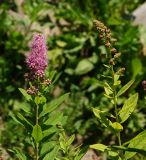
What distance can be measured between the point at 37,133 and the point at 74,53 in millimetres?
4006

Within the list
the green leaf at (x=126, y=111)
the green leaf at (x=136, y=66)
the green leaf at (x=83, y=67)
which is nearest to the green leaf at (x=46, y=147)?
the green leaf at (x=126, y=111)

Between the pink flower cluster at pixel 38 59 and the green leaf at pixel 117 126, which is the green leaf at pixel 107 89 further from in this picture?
the pink flower cluster at pixel 38 59

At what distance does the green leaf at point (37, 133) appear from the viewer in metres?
3.37

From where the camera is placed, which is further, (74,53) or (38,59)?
(74,53)

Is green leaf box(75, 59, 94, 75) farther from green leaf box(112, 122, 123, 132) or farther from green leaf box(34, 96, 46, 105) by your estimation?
green leaf box(112, 122, 123, 132)

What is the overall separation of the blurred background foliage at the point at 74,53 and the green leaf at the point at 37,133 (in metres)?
2.69

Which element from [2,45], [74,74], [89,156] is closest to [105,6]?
[74,74]

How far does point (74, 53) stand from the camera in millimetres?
7324

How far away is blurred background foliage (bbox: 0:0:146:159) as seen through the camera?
257 inches

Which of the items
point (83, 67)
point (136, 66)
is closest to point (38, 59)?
point (136, 66)

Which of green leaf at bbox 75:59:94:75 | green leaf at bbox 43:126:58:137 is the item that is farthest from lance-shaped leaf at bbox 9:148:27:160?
green leaf at bbox 75:59:94:75

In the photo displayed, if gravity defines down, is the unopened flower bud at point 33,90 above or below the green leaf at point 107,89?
above

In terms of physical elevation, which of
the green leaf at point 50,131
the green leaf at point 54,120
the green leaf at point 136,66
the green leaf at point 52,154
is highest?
the green leaf at point 136,66

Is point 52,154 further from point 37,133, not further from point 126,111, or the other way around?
point 126,111
